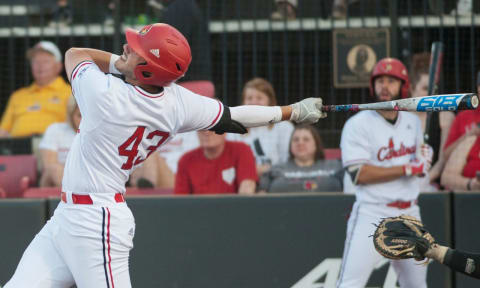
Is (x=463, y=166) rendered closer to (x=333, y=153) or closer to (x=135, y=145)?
(x=333, y=153)

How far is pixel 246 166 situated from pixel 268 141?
0.55 m

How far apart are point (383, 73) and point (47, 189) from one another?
2.81 metres

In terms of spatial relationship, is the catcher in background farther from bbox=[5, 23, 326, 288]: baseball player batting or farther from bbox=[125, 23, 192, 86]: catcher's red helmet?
bbox=[125, 23, 192, 86]: catcher's red helmet

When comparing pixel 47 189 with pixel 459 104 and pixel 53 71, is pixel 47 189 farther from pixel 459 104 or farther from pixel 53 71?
pixel 459 104

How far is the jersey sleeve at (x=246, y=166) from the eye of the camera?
22.3 ft

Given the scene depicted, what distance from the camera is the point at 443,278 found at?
6.51 metres

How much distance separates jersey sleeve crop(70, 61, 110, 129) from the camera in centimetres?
425

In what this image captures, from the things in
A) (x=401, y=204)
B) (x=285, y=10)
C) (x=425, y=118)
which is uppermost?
(x=285, y=10)

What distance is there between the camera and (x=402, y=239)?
4035mm

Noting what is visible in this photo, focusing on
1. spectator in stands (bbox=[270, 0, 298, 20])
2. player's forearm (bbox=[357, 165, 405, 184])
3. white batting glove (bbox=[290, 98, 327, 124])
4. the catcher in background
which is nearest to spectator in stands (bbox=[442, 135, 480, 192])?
player's forearm (bbox=[357, 165, 405, 184])

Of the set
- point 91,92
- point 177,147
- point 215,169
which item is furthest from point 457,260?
point 177,147

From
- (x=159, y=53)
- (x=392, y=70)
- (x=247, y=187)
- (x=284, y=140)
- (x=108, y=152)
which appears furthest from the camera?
(x=284, y=140)

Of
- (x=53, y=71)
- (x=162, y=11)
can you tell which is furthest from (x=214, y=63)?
(x=53, y=71)

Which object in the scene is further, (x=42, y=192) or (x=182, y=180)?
(x=42, y=192)
